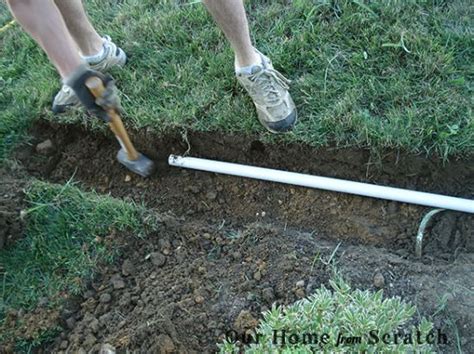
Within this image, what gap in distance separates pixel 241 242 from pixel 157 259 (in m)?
0.38

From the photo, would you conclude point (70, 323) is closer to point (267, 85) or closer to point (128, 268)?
point (128, 268)

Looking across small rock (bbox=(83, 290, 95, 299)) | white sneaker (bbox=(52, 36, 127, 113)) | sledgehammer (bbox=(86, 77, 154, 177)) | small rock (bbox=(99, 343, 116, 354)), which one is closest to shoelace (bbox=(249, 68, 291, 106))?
sledgehammer (bbox=(86, 77, 154, 177))

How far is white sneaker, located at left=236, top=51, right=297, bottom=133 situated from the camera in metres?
2.77

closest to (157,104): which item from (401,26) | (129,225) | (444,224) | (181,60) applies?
(181,60)

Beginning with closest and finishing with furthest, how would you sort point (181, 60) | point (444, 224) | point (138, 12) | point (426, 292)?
point (426, 292) < point (444, 224) < point (181, 60) < point (138, 12)

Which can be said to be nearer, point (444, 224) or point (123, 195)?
point (444, 224)

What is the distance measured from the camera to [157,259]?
8.30 feet

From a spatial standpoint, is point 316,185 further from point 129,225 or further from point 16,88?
point 16,88

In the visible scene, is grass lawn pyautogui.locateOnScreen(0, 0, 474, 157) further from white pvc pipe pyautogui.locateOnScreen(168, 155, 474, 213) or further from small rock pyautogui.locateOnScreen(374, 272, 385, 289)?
small rock pyautogui.locateOnScreen(374, 272, 385, 289)

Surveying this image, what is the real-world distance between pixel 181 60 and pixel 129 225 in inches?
41.4

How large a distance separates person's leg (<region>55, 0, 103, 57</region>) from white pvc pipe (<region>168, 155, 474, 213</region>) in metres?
0.80

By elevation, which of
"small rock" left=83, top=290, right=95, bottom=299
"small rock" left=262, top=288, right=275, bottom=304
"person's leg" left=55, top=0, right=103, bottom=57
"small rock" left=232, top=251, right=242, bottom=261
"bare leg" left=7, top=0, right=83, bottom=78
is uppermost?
"bare leg" left=7, top=0, right=83, bottom=78

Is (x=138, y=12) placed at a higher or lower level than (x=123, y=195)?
higher

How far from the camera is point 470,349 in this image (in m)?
2.06
